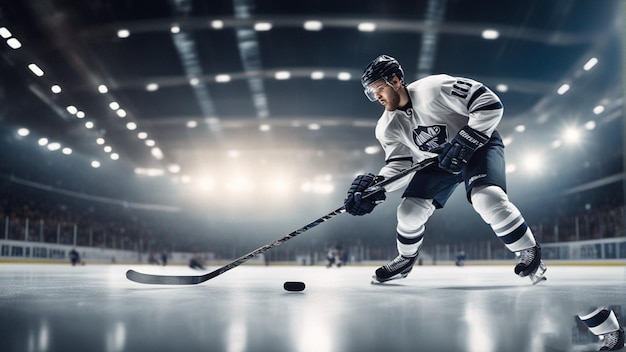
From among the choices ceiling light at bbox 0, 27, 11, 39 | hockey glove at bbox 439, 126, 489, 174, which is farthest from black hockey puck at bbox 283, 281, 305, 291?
ceiling light at bbox 0, 27, 11, 39

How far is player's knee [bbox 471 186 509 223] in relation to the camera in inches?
91.2

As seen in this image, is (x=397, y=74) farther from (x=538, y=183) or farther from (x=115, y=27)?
(x=538, y=183)

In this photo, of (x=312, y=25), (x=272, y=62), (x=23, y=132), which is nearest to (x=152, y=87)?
(x=272, y=62)

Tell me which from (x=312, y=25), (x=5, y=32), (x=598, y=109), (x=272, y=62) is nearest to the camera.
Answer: (x=5, y=32)

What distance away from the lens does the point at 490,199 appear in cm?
232

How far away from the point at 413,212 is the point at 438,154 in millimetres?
326

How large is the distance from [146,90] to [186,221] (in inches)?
340

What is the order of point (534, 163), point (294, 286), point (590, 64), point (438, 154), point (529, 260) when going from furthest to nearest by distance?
point (534, 163) < point (590, 64) < point (438, 154) < point (529, 260) < point (294, 286)

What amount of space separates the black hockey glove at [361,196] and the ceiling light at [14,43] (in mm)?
8864

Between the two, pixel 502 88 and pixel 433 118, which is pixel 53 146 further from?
pixel 433 118

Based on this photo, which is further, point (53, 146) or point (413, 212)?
point (53, 146)

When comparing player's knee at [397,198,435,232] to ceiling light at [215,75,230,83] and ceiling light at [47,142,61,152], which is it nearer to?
ceiling light at [215,75,230,83]

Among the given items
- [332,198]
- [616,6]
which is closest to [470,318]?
[616,6]

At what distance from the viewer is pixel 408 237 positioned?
274cm
